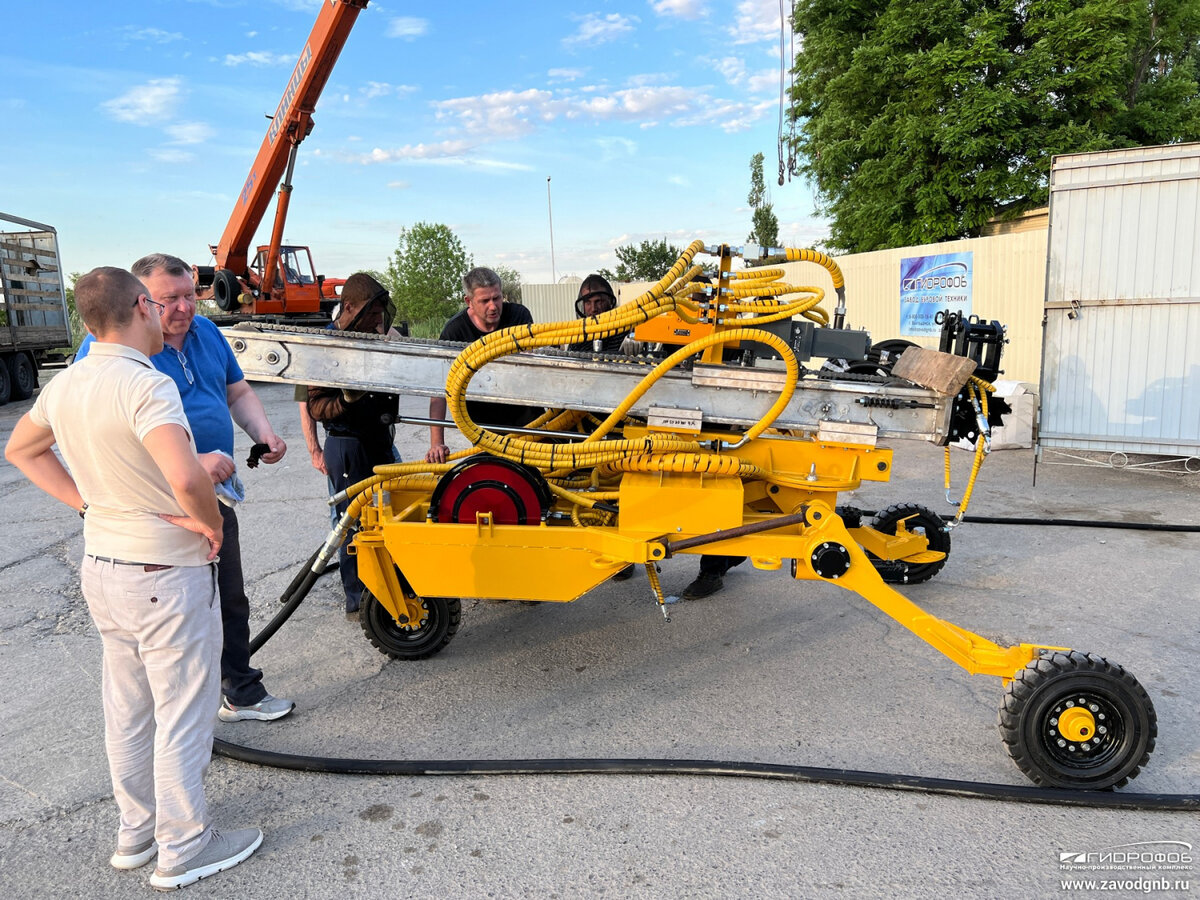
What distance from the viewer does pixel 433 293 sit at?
36375mm

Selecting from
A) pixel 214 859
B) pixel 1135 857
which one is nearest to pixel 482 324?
pixel 214 859

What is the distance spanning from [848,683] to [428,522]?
1.97 m

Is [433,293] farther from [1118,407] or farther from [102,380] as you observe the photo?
[102,380]

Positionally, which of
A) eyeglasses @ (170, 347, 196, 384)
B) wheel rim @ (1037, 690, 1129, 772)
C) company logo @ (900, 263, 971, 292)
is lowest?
wheel rim @ (1037, 690, 1129, 772)

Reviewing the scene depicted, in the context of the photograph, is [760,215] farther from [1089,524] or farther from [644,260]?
[1089,524]

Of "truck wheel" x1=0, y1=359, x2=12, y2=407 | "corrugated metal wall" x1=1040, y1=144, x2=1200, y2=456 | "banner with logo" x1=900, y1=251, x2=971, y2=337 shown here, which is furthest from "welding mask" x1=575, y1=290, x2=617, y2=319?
"truck wheel" x1=0, y1=359, x2=12, y2=407

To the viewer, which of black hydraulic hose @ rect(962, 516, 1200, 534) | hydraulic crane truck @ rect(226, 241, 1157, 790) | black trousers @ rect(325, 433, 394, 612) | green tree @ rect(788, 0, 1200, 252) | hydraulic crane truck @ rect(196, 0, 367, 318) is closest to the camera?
hydraulic crane truck @ rect(226, 241, 1157, 790)

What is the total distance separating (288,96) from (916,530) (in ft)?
35.4

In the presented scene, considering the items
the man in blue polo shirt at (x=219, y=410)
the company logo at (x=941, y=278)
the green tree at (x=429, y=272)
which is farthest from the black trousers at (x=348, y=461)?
the green tree at (x=429, y=272)

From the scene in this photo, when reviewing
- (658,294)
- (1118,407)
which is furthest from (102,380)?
(1118,407)

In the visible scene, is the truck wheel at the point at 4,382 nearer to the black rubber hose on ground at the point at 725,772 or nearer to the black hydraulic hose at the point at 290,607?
the black hydraulic hose at the point at 290,607

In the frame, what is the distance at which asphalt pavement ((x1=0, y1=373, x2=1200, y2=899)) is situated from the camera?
2.33m

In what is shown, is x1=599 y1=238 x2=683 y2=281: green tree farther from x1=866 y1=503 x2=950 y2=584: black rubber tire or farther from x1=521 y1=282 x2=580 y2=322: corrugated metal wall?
x1=866 y1=503 x2=950 y2=584: black rubber tire

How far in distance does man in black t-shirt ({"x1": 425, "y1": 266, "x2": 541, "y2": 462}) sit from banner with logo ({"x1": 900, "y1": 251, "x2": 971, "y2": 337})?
7788 millimetres
